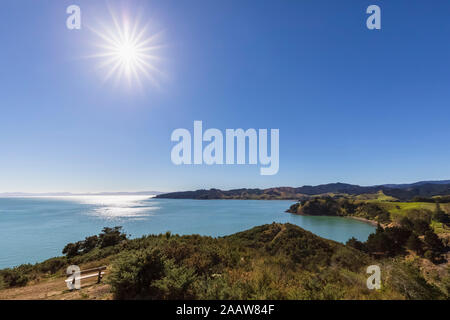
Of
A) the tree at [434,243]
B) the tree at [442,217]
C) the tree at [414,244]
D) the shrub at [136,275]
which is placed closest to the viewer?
the shrub at [136,275]

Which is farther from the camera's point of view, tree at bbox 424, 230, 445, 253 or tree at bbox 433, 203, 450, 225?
tree at bbox 433, 203, 450, 225

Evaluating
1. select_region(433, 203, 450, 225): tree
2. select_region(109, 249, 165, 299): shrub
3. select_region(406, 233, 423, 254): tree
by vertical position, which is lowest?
select_region(433, 203, 450, 225): tree

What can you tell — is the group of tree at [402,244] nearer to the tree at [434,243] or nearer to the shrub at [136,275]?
the tree at [434,243]

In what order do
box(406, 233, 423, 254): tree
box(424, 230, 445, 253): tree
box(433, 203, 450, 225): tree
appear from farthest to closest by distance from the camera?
box(433, 203, 450, 225): tree < box(406, 233, 423, 254): tree < box(424, 230, 445, 253): tree

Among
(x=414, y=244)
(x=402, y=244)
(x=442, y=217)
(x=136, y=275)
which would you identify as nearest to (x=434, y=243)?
(x=414, y=244)

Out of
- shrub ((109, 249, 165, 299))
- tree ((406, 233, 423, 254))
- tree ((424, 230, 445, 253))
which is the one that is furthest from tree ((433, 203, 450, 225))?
shrub ((109, 249, 165, 299))

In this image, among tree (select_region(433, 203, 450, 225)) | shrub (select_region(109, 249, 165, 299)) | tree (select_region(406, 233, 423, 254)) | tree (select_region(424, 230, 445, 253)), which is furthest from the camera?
tree (select_region(433, 203, 450, 225))

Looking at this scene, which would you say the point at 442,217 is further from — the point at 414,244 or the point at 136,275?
the point at 136,275

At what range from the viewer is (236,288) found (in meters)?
4.31

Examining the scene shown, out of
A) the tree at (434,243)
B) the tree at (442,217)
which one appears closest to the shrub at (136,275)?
the tree at (434,243)

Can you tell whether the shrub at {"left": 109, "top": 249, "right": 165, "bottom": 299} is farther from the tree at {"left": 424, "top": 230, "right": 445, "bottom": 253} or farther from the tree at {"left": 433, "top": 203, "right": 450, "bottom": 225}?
the tree at {"left": 433, "top": 203, "right": 450, "bottom": 225}
